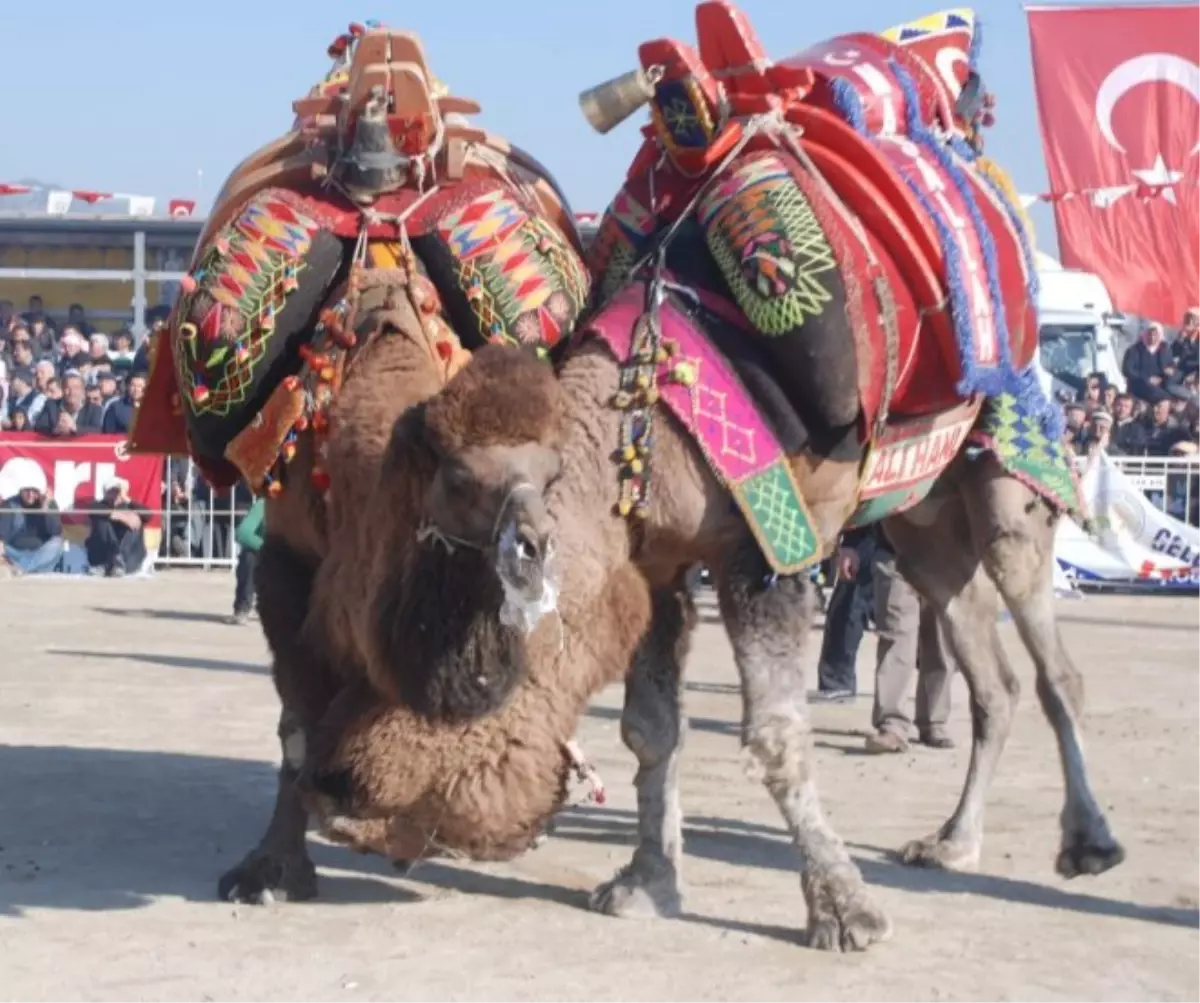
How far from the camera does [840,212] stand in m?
6.15

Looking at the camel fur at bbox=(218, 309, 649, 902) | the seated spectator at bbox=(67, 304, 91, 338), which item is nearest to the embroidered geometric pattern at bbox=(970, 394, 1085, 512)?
the camel fur at bbox=(218, 309, 649, 902)

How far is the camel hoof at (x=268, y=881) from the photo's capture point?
5980 millimetres

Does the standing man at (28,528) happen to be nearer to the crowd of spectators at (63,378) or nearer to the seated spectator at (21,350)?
the crowd of spectators at (63,378)

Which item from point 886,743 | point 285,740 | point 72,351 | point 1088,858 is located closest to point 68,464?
point 72,351

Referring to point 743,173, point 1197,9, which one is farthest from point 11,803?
point 1197,9

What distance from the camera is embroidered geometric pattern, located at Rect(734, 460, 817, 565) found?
5.48 meters

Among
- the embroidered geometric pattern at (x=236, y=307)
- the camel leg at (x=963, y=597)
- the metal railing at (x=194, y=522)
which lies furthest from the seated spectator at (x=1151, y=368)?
the embroidered geometric pattern at (x=236, y=307)

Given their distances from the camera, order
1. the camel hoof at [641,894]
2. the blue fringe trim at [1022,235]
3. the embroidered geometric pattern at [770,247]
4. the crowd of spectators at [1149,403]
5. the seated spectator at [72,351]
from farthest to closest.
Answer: the seated spectator at [72,351], the crowd of spectators at [1149,403], the blue fringe trim at [1022,235], the camel hoof at [641,894], the embroidered geometric pattern at [770,247]

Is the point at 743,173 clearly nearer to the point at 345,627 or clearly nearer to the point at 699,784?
the point at 345,627

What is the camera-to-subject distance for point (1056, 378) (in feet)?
76.2

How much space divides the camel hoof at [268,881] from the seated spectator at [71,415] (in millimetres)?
12559

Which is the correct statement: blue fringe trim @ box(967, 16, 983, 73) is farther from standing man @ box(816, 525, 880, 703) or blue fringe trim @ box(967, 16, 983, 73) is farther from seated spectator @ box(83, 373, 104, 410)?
seated spectator @ box(83, 373, 104, 410)

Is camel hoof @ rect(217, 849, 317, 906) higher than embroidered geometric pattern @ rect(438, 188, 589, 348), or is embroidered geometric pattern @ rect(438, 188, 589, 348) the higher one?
embroidered geometric pattern @ rect(438, 188, 589, 348)

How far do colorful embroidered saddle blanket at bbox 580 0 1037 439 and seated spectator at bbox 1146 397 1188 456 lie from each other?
12562mm
